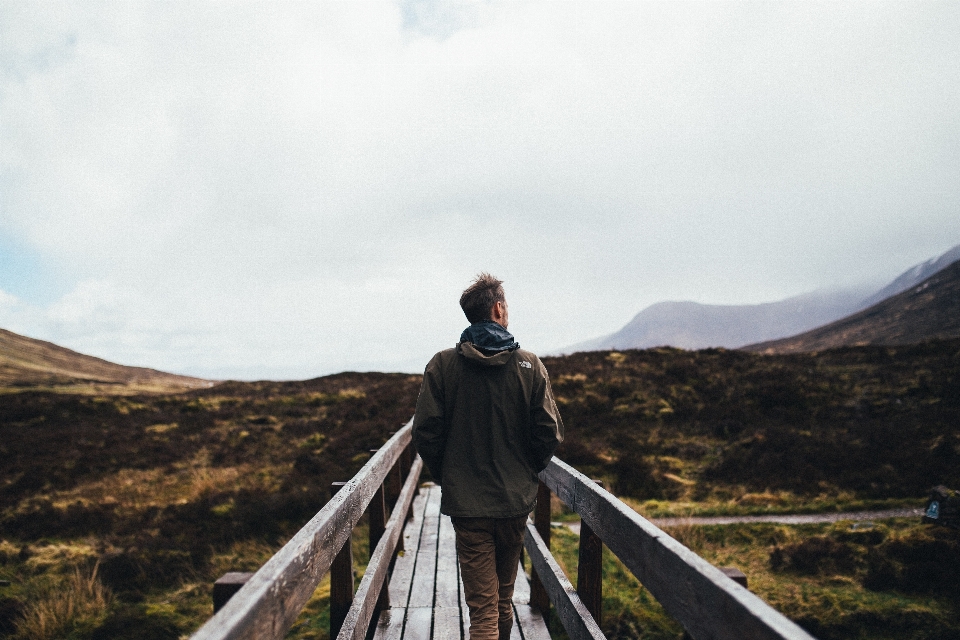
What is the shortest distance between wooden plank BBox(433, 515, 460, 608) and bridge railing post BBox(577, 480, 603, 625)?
138 cm

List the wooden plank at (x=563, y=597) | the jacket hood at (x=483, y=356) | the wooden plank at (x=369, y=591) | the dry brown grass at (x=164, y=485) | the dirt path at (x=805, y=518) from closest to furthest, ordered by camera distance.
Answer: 1. the wooden plank at (x=369, y=591)
2. the wooden plank at (x=563, y=597)
3. the jacket hood at (x=483, y=356)
4. the dirt path at (x=805, y=518)
5. the dry brown grass at (x=164, y=485)

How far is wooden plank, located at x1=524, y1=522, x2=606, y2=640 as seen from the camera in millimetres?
2496

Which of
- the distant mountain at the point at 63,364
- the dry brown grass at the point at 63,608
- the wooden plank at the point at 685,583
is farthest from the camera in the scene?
the distant mountain at the point at 63,364

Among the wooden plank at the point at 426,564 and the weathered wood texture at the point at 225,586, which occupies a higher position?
the weathered wood texture at the point at 225,586

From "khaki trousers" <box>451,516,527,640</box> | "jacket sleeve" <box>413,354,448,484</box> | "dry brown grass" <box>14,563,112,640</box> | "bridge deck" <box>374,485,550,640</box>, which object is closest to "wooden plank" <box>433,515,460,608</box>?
"bridge deck" <box>374,485,550,640</box>

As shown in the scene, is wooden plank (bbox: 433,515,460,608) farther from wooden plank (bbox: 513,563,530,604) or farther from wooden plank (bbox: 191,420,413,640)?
wooden plank (bbox: 191,420,413,640)

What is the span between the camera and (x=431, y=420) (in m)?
2.72

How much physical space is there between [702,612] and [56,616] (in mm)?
7391

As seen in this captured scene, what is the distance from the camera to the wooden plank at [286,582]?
1.22m

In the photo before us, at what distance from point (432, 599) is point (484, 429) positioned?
224 cm

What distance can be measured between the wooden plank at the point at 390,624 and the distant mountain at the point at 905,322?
174 ft

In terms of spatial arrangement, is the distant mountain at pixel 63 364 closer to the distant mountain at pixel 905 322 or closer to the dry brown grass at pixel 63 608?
the dry brown grass at pixel 63 608

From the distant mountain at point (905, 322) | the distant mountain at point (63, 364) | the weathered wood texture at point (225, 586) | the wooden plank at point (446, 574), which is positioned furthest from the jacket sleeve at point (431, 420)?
the distant mountain at point (63, 364)

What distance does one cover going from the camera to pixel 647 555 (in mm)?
1852
